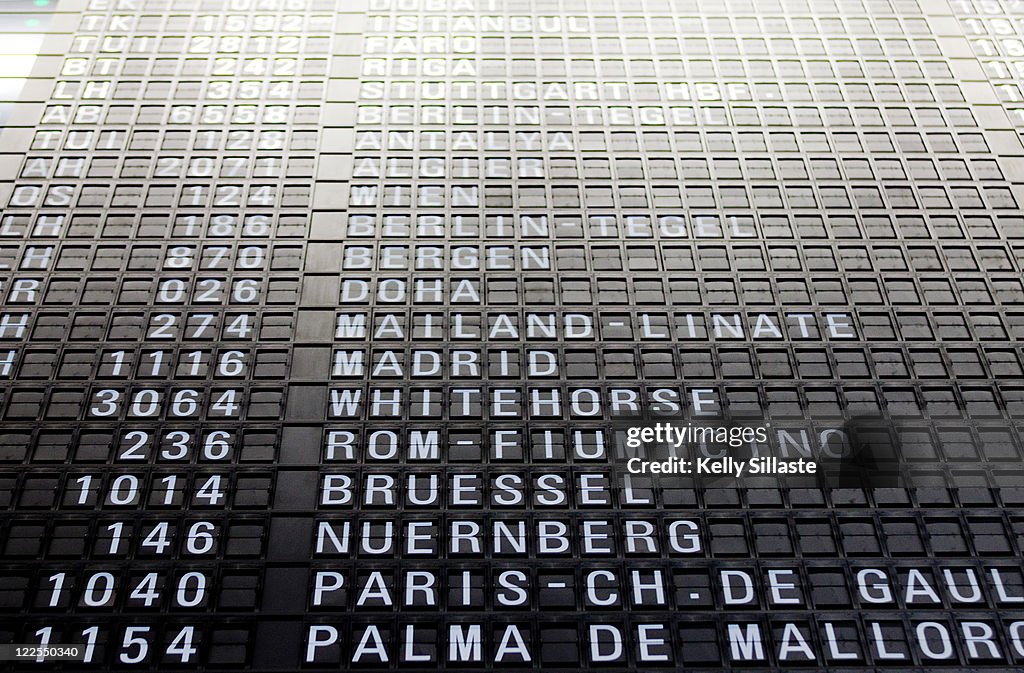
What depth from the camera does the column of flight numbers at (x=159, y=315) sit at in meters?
16.3

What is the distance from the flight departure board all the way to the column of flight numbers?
75 mm

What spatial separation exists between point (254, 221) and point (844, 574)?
14735 millimetres

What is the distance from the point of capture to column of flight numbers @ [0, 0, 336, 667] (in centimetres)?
1627

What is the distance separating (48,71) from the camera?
940 inches

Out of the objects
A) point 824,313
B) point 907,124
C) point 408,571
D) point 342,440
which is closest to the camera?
point 408,571

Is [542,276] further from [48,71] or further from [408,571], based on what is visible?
[48,71]

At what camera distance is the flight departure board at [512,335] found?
16.2 meters

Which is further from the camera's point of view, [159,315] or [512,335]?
[159,315]

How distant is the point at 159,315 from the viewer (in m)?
19.4

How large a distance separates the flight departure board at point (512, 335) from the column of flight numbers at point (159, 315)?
75mm

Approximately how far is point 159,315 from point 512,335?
7647 millimetres

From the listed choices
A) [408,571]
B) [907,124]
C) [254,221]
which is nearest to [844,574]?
[408,571]

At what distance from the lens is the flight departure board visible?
1617 centimetres

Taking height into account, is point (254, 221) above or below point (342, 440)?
above
